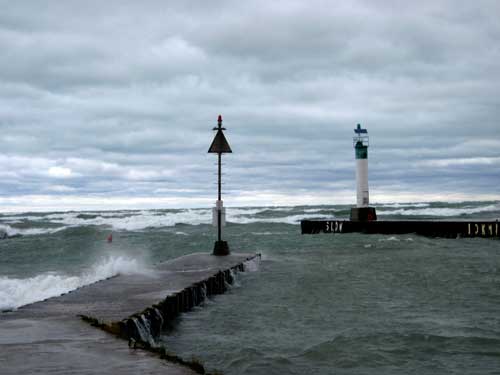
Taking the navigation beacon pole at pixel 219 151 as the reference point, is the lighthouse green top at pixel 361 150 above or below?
above

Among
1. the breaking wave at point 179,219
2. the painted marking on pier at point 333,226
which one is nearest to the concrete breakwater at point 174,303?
the painted marking on pier at point 333,226

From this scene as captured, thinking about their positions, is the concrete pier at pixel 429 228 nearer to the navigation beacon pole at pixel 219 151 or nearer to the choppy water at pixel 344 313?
the choppy water at pixel 344 313

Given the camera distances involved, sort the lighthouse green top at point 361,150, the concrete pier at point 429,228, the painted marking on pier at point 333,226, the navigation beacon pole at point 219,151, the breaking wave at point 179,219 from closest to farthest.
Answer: the navigation beacon pole at point 219,151 < the concrete pier at point 429,228 < the lighthouse green top at point 361,150 < the painted marking on pier at point 333,226 < the breaking wave at point 179,219

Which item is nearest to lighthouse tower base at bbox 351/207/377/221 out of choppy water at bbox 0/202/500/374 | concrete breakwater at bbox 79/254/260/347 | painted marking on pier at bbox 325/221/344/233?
painted marking on pier at bbox 325/221/344/233

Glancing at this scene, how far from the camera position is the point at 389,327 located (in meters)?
9.66

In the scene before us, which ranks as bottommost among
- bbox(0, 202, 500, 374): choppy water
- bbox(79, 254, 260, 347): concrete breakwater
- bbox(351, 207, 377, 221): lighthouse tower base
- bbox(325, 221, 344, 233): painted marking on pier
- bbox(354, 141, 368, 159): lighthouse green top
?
bbox(0, 202, 500, 374): choppy water

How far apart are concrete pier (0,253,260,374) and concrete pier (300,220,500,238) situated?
2009 cm

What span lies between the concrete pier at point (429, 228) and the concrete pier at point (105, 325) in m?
20.1

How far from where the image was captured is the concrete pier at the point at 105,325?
233 inches

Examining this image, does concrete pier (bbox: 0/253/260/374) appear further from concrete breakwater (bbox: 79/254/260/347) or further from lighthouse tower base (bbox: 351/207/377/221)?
lighthouse tower base (bbox: 351/207/377/221)

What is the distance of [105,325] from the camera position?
771 cm

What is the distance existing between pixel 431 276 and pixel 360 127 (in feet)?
57.2

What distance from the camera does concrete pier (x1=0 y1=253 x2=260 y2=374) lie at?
592cm

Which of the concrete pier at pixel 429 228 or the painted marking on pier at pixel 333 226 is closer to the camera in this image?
the concrete pier at pixel 429 228
